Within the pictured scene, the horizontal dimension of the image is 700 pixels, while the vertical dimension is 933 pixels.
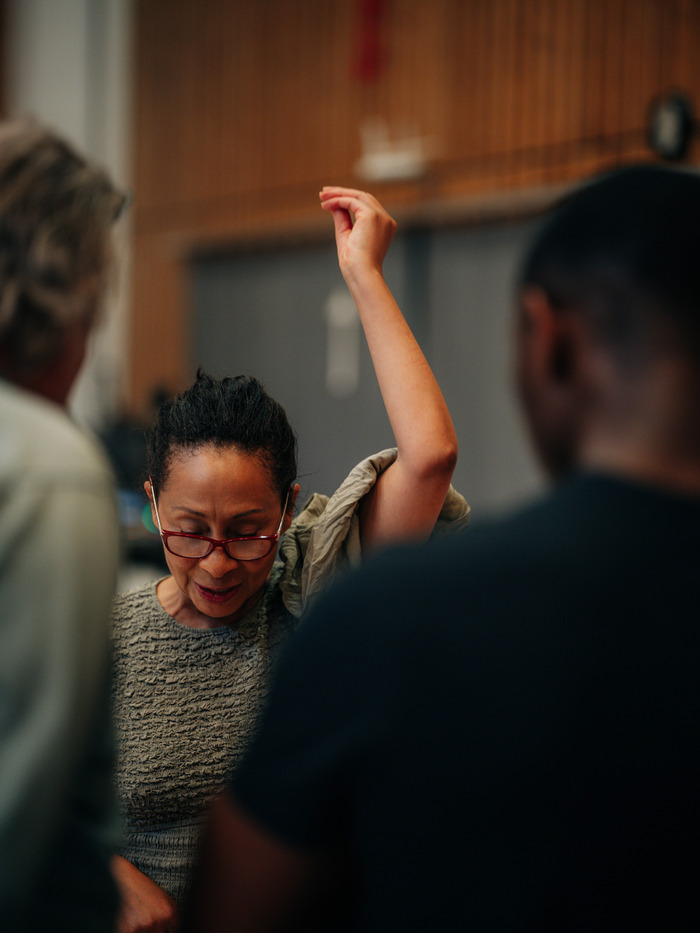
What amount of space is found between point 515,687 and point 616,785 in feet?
0.36

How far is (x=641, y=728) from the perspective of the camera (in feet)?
2.18

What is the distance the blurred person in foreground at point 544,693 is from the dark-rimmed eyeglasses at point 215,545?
0.67 m

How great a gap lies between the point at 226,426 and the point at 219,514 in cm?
14

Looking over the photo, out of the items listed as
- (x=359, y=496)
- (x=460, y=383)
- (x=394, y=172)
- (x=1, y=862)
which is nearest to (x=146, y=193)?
(x=394, y=172)

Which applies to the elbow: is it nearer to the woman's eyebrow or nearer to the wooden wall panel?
the woman's eyebrow

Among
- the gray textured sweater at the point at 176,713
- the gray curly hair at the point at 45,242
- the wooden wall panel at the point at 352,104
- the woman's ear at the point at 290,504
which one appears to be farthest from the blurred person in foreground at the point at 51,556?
the wooden wall panel at the point at 352,104

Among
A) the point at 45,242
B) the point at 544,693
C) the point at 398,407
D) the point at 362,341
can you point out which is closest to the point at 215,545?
the point at 398,407

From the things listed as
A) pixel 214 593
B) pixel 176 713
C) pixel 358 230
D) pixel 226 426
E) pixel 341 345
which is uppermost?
pixel 358 230

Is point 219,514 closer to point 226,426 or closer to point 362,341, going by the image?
point 226,426

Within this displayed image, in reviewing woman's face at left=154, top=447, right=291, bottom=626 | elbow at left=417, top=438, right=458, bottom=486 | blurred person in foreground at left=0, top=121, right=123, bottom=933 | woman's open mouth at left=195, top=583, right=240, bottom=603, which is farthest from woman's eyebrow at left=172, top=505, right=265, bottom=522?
blurred person in foreground at left=0, top=121, right=123, bottom=933

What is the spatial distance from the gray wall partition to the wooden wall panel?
21 cm

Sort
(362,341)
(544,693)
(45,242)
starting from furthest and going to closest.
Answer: (362,341) → (45,242) → (544,693)

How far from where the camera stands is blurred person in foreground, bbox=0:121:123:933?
2.33 feet

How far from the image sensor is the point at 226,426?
1398 millimetres
